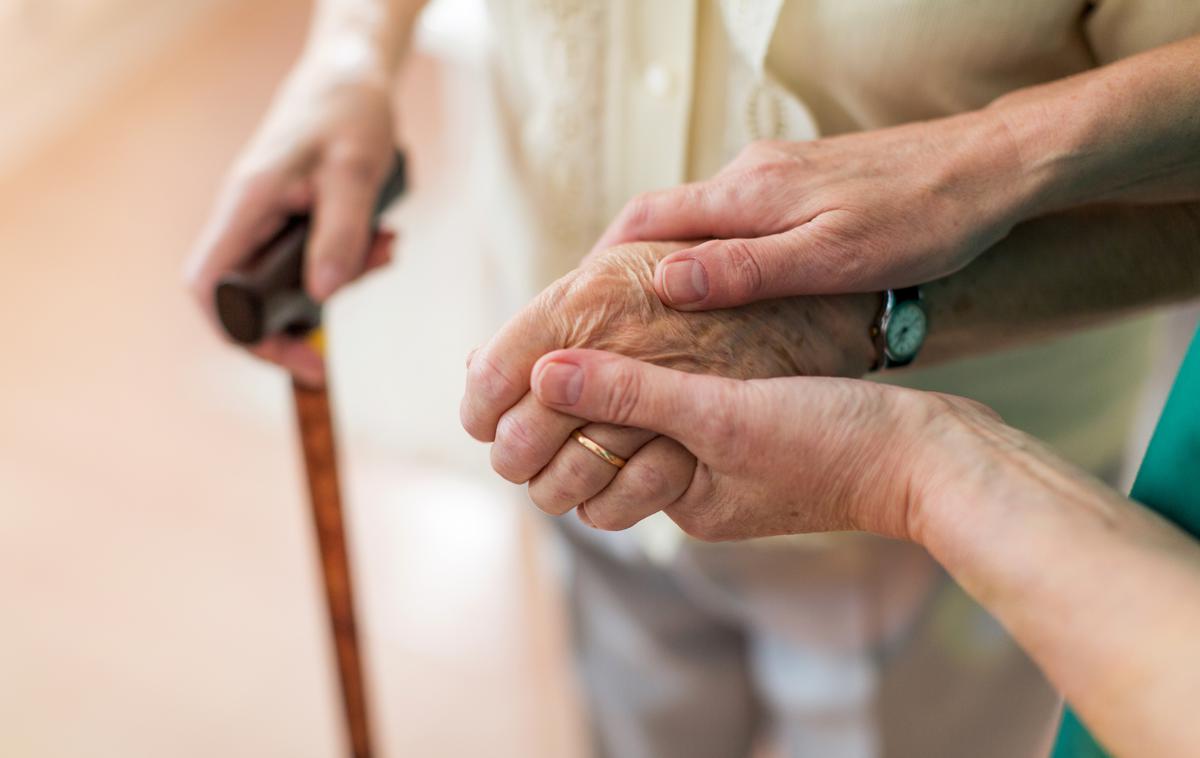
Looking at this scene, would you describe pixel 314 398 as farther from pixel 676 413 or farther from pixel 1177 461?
pixel 1177 461

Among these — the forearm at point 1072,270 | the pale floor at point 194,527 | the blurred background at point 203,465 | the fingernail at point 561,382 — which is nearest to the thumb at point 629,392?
the fingernail at point 561,382

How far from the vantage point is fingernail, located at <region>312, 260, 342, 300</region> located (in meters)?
0.93

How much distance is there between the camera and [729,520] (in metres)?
0.63

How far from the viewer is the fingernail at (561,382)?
0.58 metres

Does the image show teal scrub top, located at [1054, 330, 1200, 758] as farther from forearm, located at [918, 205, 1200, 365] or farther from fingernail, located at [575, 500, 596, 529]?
fingernail, located at [575, 500, 596, 529]

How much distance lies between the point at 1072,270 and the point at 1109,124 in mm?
148

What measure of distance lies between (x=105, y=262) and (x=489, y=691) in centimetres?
133

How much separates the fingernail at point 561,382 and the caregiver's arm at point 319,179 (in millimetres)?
418

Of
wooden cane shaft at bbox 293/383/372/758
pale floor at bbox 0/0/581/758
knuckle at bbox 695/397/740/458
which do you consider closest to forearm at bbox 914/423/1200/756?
knuckle at bbox 695/397/740/458

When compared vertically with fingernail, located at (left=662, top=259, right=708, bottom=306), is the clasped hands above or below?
below

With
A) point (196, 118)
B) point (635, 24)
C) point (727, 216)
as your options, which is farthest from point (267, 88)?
point (727, 216)

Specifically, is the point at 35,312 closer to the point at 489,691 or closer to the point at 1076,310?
the point at 489,691

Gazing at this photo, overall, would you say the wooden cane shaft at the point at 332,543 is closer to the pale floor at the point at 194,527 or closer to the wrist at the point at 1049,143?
the pale floor at the point at 194,527

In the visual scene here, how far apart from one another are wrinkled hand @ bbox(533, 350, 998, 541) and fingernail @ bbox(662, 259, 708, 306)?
59mm
